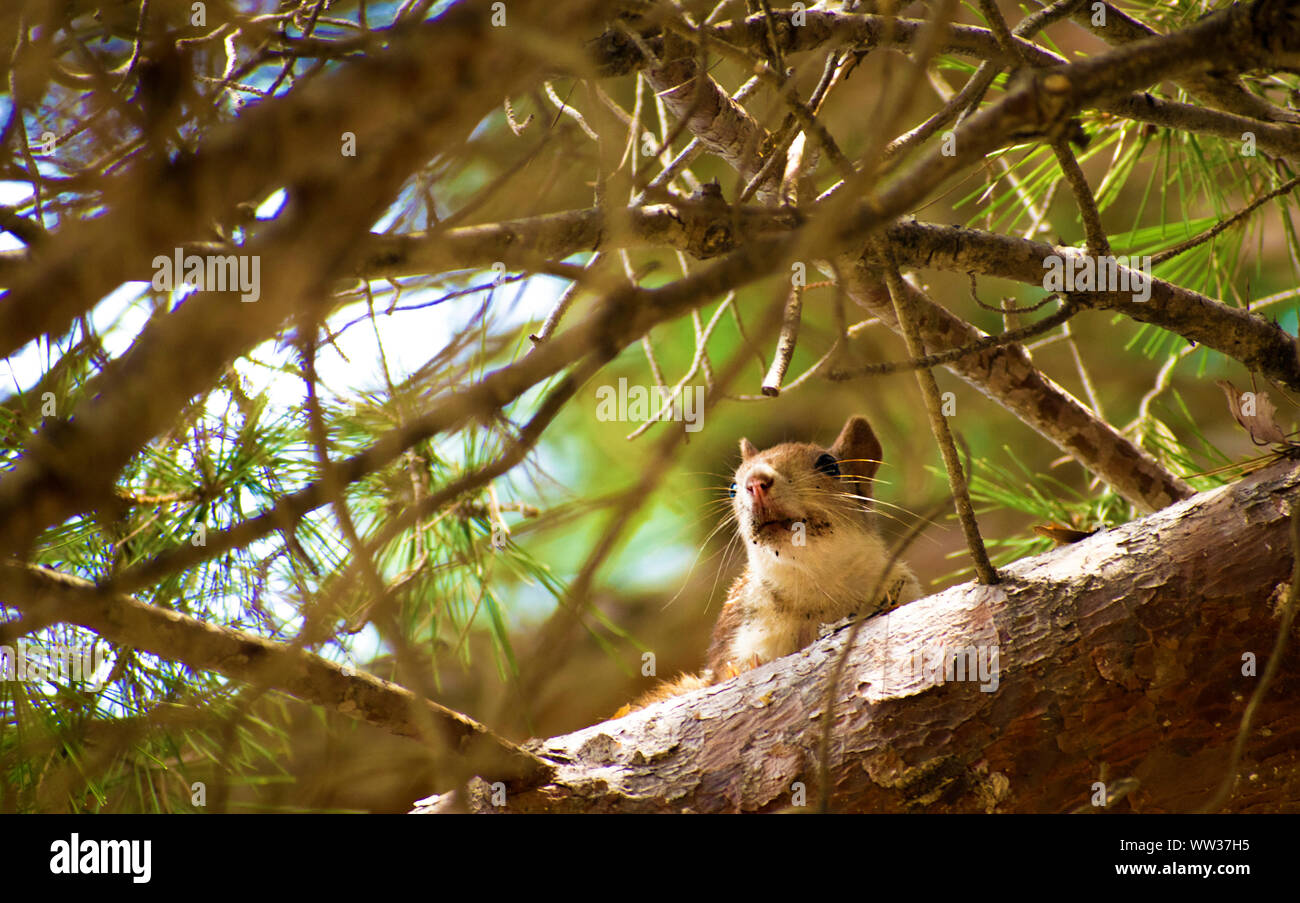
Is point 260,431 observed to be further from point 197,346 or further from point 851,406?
point 851,406

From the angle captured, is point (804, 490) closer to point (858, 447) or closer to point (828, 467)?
point (828, 467)

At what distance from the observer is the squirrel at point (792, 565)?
2.51 meters

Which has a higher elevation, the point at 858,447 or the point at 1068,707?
the point at 858,447

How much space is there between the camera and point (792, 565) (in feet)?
8.35

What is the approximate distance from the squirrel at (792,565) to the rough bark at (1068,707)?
83 centimetres

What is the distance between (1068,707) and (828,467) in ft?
4.20

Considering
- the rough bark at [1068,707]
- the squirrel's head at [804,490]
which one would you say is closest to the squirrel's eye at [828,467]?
the squirrel's head at [804,490]

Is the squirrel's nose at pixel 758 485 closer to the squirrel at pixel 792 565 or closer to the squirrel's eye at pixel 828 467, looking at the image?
the squirrel at pixel 792 565

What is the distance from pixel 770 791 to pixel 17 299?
1.30 m

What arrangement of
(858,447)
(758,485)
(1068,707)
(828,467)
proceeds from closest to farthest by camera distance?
(1068,707), (758,485), (828,467), (858,447)

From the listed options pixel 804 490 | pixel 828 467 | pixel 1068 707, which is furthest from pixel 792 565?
pixel 1068 707

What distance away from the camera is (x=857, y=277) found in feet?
6.39

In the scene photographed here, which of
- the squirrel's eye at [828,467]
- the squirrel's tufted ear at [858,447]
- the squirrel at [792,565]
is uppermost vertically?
the squirrel's tufted ear at [858,447]
